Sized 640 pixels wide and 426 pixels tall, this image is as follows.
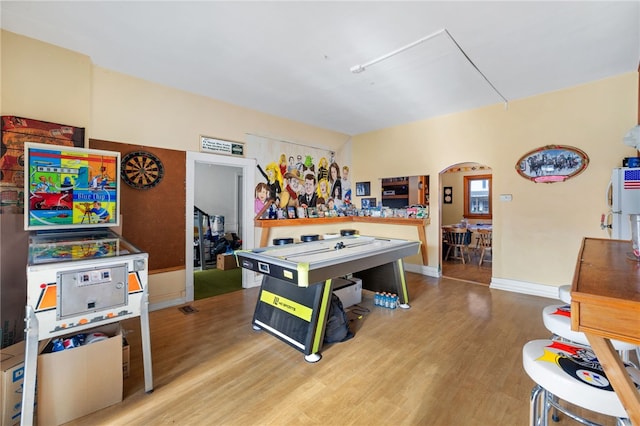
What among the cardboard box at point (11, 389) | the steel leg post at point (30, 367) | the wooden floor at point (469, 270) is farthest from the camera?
the wooden floor at point (469, 270)

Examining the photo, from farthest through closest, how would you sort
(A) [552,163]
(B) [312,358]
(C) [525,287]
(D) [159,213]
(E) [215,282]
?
(E) [215,282] → (C) [525,287] → (A) [552,163] → (D) [159,213] → (B) [312,358]

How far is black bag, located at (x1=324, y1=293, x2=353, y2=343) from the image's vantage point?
2.79 meters

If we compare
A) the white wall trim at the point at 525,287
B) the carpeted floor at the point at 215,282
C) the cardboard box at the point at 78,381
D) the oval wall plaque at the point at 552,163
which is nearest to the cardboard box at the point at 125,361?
the cardboard box at the point at 78,381

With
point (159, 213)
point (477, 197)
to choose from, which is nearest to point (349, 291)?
point (159, 213)

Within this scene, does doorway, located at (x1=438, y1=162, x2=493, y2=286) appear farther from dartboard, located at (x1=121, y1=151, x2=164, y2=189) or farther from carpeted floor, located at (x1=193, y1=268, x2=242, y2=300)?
dartboard, located at (x1=121, y1=151, x2=164, y2=189)

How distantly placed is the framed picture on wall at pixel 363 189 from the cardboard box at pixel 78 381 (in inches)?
211

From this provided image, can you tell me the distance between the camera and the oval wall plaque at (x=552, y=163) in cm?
387

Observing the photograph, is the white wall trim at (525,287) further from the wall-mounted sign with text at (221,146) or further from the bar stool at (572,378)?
the wall-mounted sign with text at (221,146)

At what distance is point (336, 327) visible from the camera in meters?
2.83

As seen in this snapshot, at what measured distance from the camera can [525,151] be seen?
4.29 metres

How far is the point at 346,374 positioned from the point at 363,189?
4.74 m

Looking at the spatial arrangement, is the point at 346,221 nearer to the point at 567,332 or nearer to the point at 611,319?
the point at 567,332

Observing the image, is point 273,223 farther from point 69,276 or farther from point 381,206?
point 69,276

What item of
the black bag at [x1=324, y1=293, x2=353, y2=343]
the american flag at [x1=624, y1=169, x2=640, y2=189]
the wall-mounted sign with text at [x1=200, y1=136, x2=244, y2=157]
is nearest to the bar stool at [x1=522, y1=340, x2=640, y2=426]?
the black bag at [x1=324, y1=293, x2=353, y2=343]
